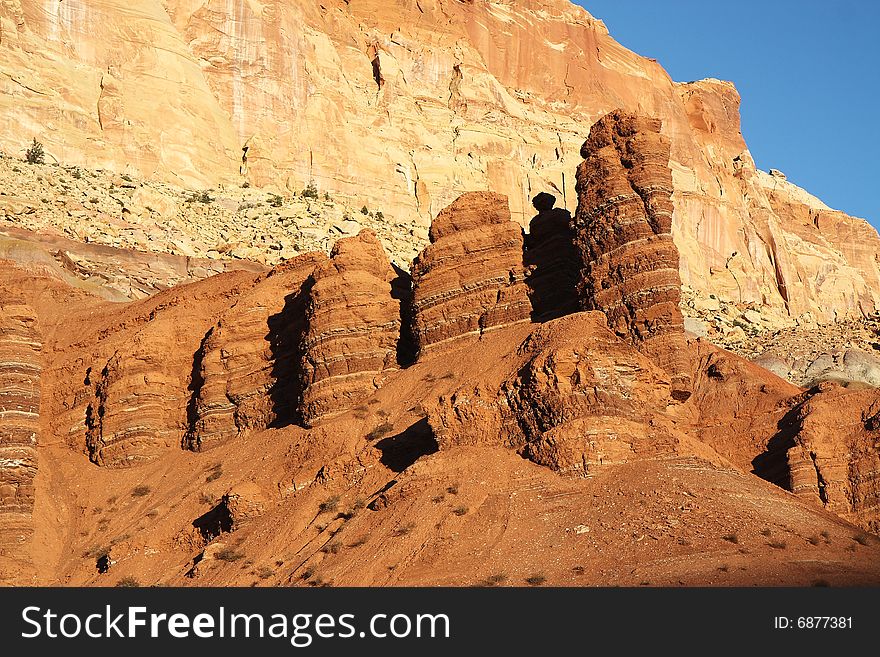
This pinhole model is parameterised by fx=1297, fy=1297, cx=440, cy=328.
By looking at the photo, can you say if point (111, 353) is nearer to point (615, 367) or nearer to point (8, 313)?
point (8, 313)

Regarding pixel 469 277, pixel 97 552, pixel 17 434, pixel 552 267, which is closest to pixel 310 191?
pixel 469 277

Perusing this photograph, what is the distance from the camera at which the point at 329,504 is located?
104 feet

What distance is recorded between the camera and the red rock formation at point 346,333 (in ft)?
121

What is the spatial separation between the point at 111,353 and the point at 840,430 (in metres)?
23.1

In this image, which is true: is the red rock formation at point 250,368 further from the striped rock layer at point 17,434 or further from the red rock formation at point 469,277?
the striped rock layer at point 17,434

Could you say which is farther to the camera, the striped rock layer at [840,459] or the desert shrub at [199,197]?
the desert shrub at [199,197]

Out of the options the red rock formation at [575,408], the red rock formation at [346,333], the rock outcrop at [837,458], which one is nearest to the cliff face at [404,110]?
the red rock formation at [346,333]

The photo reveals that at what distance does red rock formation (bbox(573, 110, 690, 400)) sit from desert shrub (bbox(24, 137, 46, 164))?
55.6m

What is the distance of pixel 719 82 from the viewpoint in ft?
499

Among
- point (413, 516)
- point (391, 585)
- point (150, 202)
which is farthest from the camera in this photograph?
point (150, 202)

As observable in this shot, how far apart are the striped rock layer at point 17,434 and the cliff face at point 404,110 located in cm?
5012

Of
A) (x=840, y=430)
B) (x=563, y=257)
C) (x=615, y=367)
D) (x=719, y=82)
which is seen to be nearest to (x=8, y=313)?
(x=563, y=257)

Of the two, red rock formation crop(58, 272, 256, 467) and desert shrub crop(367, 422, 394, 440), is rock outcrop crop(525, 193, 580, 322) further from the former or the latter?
red rock formation crop(58, 272, 256, 467)

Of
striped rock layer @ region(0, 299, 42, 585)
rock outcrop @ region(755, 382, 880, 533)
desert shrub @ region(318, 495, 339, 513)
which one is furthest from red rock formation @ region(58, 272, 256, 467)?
rock outcrop @ region(755, 382, 880, 533)
